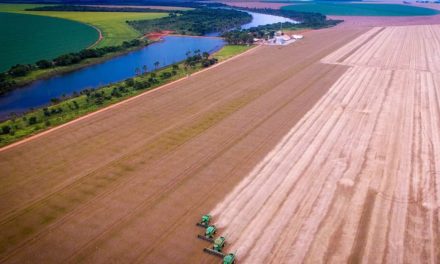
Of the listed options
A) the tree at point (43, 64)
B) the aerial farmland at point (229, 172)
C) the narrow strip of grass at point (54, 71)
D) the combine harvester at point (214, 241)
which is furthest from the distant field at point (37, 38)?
the combine harvester at point (214, 241)

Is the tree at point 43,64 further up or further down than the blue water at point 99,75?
further up

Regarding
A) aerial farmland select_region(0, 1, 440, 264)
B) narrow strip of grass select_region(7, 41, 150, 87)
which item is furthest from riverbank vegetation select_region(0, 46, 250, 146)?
narrow strip of grass select_region(7, 41, 150, 87)

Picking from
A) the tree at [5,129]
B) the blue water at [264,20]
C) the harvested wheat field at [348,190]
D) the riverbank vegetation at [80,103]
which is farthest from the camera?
the blue water at [264,20]

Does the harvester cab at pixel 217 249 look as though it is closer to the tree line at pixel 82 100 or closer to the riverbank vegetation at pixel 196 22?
the tree line at pixel 82 100

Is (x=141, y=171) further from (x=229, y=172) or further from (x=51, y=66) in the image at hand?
(x=51, y=66)

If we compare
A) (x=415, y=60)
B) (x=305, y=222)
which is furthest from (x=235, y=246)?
(x=415, y=60)

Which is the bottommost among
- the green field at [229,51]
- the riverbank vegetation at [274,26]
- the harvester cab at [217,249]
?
the harvester cab at [217,249]

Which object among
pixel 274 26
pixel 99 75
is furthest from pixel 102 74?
pixel 274 26
